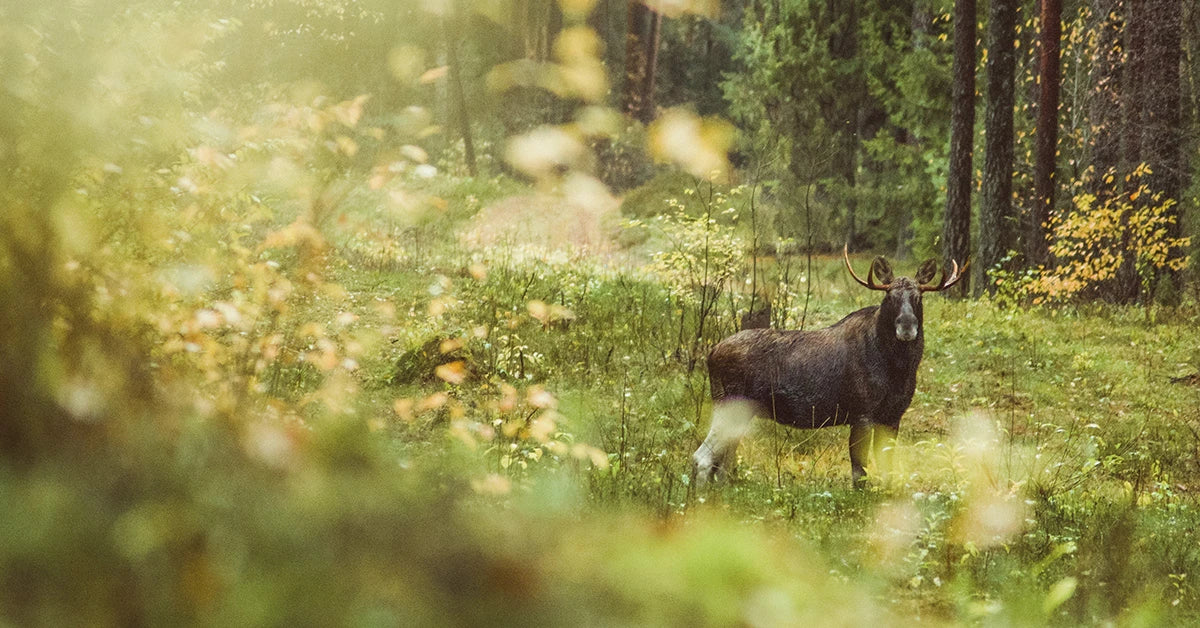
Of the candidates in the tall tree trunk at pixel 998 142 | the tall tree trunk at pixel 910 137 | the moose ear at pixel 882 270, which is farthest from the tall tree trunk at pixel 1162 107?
the moose ear at pixel 882 270

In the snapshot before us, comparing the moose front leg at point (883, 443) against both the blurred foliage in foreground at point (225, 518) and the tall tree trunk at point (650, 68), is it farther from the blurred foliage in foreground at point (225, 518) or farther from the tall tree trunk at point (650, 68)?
the tall tree trunk at point (650, 68)

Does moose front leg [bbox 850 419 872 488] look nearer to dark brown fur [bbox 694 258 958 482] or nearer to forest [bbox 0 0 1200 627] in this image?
dark brown fur [bbox 694 258 958 482]

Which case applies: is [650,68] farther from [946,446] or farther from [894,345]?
[946,446]

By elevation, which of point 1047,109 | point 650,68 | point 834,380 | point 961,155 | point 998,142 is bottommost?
point 834,380

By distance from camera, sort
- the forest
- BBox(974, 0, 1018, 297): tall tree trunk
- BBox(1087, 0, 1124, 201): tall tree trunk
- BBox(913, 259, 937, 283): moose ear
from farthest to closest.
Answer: BBox(974, 0, 1018, 297): tall tree trunk < BBox(1087, 0, 1124, 201): tall tree trunk < BBox(913, 259, 937, 283): moose ear < the forest

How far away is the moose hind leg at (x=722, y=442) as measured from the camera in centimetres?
691

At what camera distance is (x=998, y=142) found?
16203mm

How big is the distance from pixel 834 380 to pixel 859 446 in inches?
20.9

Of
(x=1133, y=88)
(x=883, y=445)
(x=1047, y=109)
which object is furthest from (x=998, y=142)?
(x=883, y=445)

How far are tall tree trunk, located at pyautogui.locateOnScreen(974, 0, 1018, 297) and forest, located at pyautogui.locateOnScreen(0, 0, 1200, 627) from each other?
60 mm

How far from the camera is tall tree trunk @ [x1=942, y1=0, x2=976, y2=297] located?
55.3 ft

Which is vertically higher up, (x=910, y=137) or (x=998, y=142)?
(x=910, y=137)

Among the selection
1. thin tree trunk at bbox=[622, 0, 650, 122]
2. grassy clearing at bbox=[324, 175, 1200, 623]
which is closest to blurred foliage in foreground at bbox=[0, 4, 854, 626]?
grassy clearing at bbox=[324, 175, 1200, 623]

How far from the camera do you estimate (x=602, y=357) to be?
1048 centimetres
